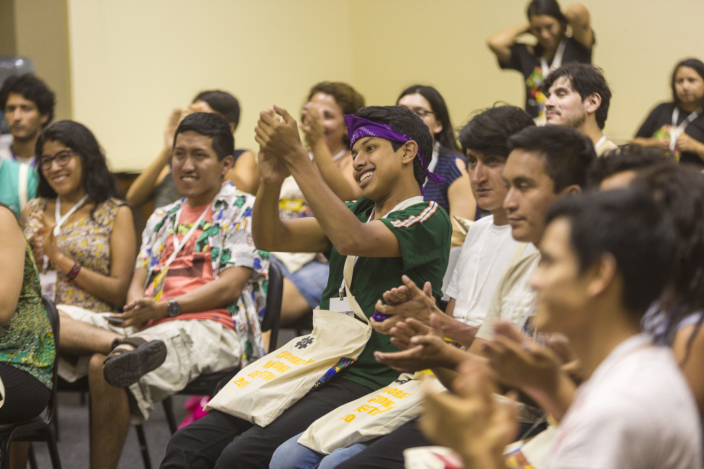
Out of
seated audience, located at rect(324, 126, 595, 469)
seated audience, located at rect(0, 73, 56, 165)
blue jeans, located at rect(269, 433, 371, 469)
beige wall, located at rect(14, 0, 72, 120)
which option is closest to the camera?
seated audience, located at rect(324, 126, 595, 469)

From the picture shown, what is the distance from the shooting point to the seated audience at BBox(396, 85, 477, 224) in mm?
2941

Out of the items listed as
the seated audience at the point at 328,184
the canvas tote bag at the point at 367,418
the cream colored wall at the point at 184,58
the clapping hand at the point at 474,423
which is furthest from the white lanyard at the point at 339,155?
the clapping hand at the point at 474,423

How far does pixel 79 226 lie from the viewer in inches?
114

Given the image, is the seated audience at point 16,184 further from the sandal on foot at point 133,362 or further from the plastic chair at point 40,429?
the sandal on foot at point 133,362

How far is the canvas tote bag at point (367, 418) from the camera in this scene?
5.28 feet

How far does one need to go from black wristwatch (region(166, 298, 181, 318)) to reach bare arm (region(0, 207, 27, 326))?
54 centimetres

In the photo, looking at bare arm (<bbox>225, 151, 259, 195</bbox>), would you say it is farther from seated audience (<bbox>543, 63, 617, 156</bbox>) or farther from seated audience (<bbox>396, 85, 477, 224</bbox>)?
seated audience (<bbox>543, 63, 617, 156</bbox>)

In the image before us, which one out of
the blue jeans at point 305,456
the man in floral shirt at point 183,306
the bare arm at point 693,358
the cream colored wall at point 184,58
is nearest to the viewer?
the bare arm at point 693,358

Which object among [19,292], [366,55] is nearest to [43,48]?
[366,55]

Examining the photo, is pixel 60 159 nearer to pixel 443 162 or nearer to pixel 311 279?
pixel 311 279

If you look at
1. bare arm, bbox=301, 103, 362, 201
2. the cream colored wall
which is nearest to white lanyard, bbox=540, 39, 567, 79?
bare arm, bbox=301, 103, 362, 201

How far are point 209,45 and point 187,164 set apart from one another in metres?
3.44

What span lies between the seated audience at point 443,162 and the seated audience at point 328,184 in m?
0.33

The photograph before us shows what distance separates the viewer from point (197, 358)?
243 centimetres
